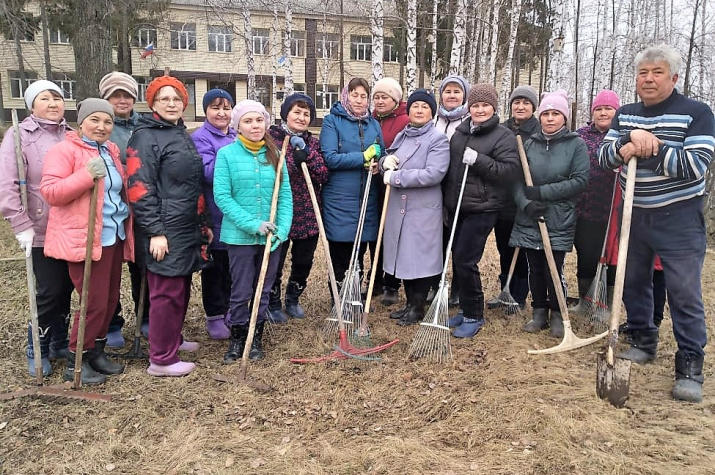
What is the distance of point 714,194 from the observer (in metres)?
8.66

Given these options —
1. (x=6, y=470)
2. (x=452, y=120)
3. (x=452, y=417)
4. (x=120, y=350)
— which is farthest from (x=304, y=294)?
(x=6, y=470)

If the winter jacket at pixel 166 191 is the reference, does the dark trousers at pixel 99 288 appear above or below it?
below

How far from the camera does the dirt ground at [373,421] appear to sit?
2.83m

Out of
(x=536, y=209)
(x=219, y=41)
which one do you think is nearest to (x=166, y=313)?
(x=536, y=209)

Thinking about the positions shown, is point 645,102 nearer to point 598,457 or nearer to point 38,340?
point 598,457

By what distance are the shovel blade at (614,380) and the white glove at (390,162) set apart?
2218 mm

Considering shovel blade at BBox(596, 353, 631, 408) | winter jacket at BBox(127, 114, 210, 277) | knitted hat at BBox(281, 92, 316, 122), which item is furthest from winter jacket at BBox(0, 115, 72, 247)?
shovel blade at BBox(596, 353, 631, 408)

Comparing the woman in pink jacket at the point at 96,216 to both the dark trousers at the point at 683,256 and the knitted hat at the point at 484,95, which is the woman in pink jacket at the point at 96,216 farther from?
the dark trousers at the point at 683,256

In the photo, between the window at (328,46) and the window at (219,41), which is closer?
the window at (328,46)

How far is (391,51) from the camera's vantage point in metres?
26.4

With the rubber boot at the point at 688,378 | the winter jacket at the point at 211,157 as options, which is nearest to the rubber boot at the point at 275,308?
the winter jacket at the point at 211,157

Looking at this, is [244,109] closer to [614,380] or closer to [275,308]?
[275,308]

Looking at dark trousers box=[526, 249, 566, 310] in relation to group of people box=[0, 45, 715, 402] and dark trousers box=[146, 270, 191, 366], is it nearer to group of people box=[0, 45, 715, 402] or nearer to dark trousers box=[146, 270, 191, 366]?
group of people box=[0, 45, 715, 402]

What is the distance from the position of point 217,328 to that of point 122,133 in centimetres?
191
